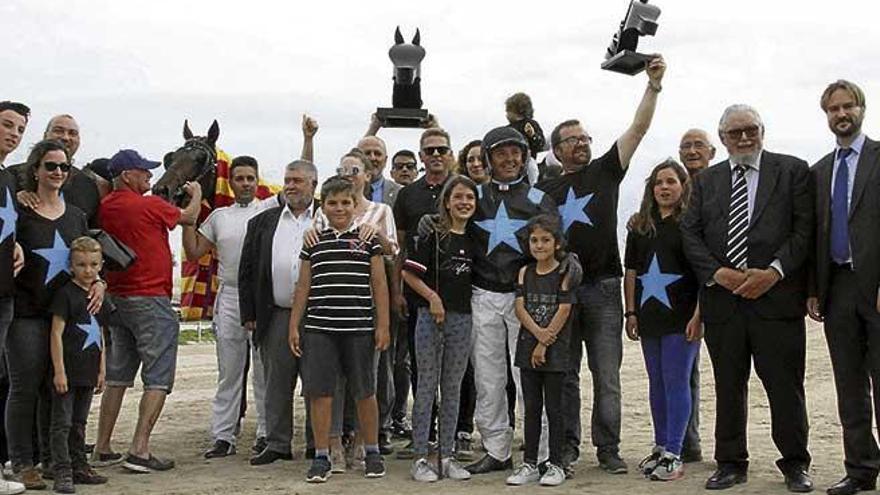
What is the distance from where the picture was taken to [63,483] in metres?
6.18

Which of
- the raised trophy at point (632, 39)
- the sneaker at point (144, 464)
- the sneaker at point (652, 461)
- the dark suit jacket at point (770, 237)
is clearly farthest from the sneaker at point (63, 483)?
the raised trophy at point (632, 39)

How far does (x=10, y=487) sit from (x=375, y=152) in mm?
3341

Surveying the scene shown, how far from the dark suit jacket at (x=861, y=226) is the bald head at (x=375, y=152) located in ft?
10.5

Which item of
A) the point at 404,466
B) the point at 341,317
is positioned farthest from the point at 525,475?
the point at 341,317

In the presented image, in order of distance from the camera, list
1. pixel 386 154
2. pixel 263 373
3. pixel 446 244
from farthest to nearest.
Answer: pixel 386 154, pixel 263 373, pixel 446 244

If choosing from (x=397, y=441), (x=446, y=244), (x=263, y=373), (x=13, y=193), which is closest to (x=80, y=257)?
(x=13, y=193)

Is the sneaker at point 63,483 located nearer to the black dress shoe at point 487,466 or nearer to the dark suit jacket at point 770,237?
the black dress shoe at point 487,466

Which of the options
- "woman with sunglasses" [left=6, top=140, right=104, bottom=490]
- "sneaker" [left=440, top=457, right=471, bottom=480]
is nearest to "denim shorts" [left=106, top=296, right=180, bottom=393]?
"woman with sunglasses" [left=6, top=140, right=104, bottom=490]

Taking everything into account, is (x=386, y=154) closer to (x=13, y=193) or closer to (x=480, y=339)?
(x=480, y=339)

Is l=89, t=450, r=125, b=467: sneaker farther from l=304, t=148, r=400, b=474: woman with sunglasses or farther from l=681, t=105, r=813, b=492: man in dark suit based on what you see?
l=681, t=105, r=813, b=492: man in dark suit

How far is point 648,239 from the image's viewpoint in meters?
6.86

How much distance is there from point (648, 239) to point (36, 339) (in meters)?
3.70

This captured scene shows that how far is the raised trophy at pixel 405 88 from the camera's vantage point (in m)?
8.27

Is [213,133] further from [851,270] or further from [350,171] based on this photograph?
[851,270]
